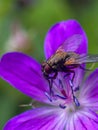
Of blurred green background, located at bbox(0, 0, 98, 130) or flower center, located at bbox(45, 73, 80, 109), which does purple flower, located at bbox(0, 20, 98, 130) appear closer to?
flower center, located at bbox(45, 73, 80, 109)

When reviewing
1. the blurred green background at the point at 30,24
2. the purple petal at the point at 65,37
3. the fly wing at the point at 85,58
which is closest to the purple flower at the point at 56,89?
the purple petal at the point at 65,37

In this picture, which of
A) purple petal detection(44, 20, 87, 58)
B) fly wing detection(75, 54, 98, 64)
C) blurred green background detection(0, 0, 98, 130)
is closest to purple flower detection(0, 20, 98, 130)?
purple petal detection(44, 20, 87, 58)

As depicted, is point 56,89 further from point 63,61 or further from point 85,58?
point 85,58

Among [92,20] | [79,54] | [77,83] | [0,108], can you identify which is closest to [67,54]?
[79,54]

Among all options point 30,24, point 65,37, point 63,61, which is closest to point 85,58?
point 63,61

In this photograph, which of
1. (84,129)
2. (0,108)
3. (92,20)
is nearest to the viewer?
(84,129)

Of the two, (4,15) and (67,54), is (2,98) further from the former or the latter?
(67,54)
